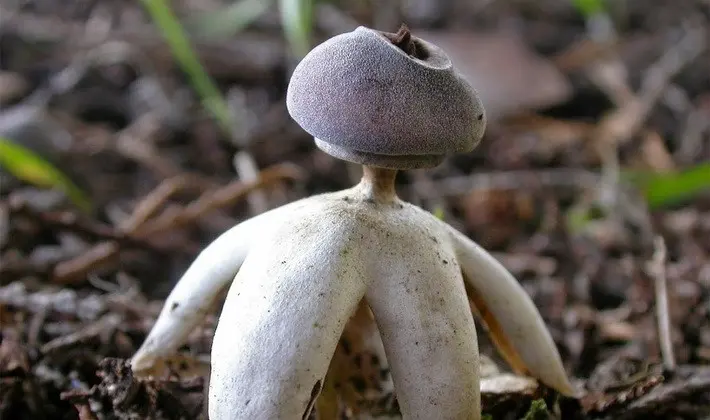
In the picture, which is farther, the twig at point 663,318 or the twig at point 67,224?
the twig at point 67,224

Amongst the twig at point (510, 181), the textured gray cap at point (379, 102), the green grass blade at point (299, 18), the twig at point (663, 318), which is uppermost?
the textured gray cap at point (379, 102)

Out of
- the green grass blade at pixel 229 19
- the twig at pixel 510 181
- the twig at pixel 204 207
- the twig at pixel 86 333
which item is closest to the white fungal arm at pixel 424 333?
the twig at pixel 86 333

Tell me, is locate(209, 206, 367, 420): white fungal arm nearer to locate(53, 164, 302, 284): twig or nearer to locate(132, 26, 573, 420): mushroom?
locate(132, 26, 573, 420): mushroom

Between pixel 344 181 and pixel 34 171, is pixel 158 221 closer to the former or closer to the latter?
pixel 34 171

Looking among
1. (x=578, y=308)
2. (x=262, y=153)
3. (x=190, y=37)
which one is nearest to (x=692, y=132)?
(x=578, y=308)

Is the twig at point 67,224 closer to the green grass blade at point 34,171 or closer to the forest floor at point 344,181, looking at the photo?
the forest floor at point 344,181

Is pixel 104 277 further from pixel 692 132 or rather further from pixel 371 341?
pixel 692 132
